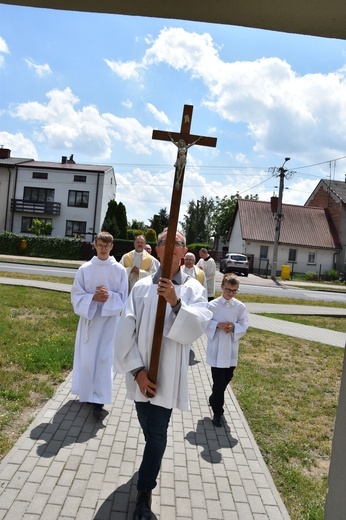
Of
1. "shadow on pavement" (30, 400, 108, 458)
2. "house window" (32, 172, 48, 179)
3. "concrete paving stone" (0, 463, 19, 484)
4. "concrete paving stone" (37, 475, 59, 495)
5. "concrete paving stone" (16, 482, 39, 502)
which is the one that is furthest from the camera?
"house window" (32, 172, 48, 179)

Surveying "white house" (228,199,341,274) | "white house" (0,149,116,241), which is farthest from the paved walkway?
"white house" (0,149,116,241)

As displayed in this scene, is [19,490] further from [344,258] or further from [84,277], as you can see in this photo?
[344,258]

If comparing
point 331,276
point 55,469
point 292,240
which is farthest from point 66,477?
point 292,240

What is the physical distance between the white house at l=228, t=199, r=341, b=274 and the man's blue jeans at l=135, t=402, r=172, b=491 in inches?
1552

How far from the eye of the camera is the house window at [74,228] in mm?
45875

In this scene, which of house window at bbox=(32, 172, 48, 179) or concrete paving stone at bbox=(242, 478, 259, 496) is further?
house window at bbox=(32, 172, 48, 179)

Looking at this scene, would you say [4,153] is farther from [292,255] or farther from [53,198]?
[292,255]

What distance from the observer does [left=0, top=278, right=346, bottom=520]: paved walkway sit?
11.0ft

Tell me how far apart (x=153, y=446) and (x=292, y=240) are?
42264mm

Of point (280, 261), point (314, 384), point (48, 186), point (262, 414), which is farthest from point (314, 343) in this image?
point (48, 186)

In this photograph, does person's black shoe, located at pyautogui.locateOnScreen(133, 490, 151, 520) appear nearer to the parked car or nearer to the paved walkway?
the paved walkway

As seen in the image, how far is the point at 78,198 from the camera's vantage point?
4572 cm

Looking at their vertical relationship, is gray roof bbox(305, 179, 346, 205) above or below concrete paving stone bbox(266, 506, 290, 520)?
above

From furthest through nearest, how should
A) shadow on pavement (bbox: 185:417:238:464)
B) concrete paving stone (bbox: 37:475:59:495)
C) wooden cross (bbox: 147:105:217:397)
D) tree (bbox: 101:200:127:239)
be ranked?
1. tree (bbox: 101:200:127:239)
2. shadow on pavement (bbox: 185:417:238:464)
3. concrete paving stone (bbox: 37:475:59:495)
4. wooden cross (bbox: 147:105:217:397)
